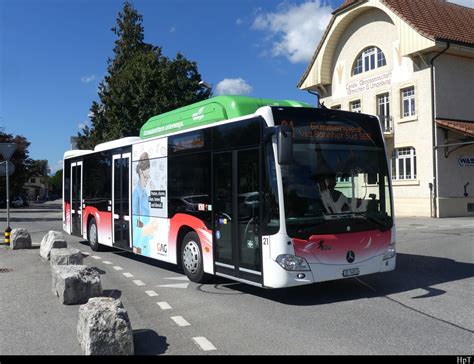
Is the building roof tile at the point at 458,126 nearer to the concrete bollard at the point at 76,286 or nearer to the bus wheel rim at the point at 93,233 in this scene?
the bus wheel rim at the point at 93,233

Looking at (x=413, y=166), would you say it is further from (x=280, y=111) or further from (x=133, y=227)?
→ (x=280, y=111)

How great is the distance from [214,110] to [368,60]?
2493 centimetres

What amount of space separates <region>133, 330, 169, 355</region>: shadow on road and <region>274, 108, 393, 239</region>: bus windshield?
91.8 inches

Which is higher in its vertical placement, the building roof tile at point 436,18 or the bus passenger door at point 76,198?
the building roof tile at point 436,18

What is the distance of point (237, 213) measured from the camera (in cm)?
792

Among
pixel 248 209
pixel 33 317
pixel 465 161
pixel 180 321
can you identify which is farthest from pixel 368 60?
pixel 33 317

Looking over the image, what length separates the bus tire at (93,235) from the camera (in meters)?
14.3

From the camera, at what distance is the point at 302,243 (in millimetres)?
7160

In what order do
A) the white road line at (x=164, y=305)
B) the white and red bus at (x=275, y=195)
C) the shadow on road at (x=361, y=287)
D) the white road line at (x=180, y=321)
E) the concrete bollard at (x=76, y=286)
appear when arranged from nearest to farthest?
the white road line at (x=180, y=321) < the white and red bus at (x=275, y=195) < the white road line at (x=164, y=305) < the concrete bollard at (x=76, y=286) < the shadow on road at (x=361, y=287)

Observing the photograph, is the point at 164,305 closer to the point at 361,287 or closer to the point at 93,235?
the point at 361,287

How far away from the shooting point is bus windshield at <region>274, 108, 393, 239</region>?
285 inches

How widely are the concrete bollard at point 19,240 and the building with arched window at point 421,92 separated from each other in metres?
20.3

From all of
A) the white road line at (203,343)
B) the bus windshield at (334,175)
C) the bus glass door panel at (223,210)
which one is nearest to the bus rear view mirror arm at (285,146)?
the bus windshield at (334,175)

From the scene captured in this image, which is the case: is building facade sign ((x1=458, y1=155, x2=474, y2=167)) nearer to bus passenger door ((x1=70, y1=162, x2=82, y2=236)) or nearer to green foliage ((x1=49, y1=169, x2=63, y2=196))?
bus passenger door ((x1=70, y1=162, x2=82, y2=236))
